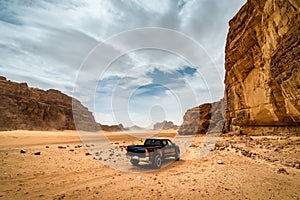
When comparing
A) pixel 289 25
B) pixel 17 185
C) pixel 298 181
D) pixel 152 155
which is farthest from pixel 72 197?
pixel 289 25

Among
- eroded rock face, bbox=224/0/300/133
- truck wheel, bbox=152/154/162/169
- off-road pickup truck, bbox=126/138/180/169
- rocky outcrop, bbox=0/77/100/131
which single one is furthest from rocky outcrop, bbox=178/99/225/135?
rocky outcrop, bbox=0/77/100/131

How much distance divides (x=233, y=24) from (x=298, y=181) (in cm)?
2913

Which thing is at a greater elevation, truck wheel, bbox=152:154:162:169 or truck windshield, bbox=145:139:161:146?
truck windshield, bbox=145:139:161:146

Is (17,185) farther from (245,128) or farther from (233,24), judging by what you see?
(233,24)

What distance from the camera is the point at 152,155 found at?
9.09 m

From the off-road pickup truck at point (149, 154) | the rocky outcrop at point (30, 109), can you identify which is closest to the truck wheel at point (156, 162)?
the off-road pickup truck at point (149, 154)

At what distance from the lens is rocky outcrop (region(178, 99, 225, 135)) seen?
50625 millimetres

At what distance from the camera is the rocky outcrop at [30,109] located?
59125 mm

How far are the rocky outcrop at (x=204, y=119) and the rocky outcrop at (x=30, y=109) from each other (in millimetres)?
52983

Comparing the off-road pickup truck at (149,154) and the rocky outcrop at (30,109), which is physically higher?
the rocky outcrop at (30,109)

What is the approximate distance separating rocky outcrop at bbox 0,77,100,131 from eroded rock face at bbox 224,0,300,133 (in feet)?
208

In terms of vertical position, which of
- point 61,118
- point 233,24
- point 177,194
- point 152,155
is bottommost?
point 177,194

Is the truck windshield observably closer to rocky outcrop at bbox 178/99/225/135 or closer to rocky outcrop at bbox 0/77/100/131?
rocky outcrop at bbox 178/99/225/135

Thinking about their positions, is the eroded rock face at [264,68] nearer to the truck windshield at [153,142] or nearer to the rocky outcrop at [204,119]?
the truck windshield at [153,142]
